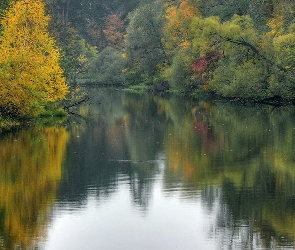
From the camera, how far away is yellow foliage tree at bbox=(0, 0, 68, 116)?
3250cm

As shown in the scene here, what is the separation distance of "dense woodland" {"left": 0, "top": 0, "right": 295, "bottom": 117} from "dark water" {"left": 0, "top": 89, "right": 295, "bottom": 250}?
7.33 metres

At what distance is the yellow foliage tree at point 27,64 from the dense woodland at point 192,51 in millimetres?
68

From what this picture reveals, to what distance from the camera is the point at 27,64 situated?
112 ft

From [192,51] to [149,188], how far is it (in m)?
41.8

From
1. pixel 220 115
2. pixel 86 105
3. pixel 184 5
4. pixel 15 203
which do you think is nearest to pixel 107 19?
pixel 184 5

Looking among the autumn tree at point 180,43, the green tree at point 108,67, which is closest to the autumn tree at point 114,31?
the green tree at point 108,67

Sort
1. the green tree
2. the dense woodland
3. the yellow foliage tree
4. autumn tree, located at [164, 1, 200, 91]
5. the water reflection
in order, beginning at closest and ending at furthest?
the water reflection → the yellow foliage tree → the dense woodland → autumn tree, located at [164, 1, 200, 91] → the green tree

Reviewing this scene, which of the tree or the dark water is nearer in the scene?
the dark water

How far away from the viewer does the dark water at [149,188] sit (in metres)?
12.5

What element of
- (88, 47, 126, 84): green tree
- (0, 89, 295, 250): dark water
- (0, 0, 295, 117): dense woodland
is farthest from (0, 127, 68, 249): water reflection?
(88, 47, 126, 84): green tree

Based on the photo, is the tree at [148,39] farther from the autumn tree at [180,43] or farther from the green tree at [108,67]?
the green tree at [108,67]

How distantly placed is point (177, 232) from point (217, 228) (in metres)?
0.77

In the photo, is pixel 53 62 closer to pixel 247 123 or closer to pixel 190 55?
pixel 247 123

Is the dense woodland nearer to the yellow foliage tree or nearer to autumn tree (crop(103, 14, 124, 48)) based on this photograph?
the yellow foliage tree
